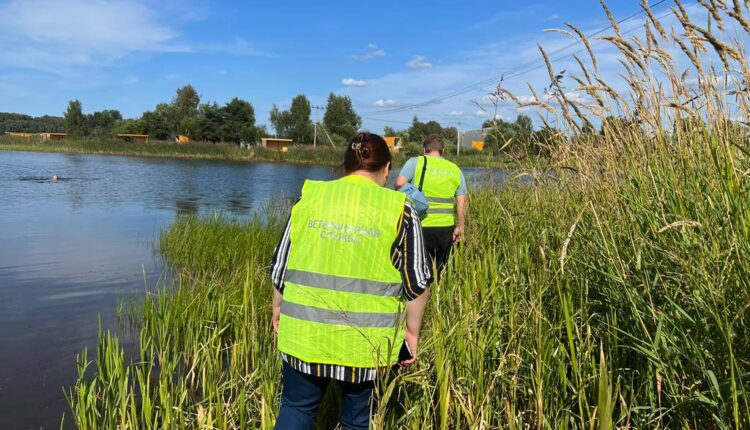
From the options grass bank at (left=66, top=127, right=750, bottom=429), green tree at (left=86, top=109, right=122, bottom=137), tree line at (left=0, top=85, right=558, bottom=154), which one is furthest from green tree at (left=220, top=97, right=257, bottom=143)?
grass bank at (left=66, top=127, right=750, bottom=429)

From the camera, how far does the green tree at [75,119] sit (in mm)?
84625

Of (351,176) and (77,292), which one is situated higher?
(351,176)

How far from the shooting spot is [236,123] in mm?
73750

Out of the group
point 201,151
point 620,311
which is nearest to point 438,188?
point 620,311

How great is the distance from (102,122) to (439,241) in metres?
106

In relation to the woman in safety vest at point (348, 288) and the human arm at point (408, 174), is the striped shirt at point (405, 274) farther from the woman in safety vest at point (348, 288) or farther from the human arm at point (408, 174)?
the human arm at point (408, 174)

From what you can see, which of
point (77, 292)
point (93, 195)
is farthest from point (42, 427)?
point (93, 195)

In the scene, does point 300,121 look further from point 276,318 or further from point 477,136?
point 276,318

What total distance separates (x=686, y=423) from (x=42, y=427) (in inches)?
161

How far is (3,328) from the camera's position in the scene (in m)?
5.76

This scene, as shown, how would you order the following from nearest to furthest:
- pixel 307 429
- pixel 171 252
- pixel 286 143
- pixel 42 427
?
pixel 307 429, pixel 42 427, pixel 171 252, pixel 286 143

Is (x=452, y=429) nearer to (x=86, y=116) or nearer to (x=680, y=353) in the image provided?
(x=680, y=353)

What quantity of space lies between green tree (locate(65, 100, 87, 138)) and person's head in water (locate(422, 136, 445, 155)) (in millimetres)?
93092

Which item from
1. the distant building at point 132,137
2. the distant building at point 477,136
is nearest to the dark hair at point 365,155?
→ the distant building at point 477,136
